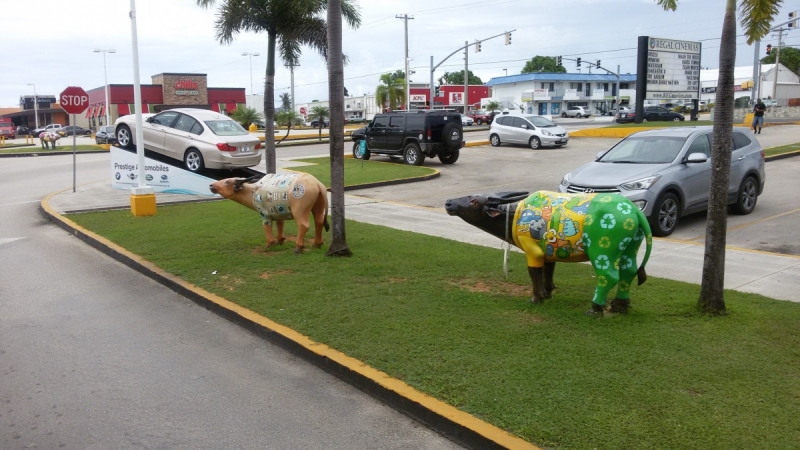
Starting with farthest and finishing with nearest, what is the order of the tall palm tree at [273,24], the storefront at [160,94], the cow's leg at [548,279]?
the storefront at [160,94], the tall palm tree at [273,24], the cow's leg at [548,279]

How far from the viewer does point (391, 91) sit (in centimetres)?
5688

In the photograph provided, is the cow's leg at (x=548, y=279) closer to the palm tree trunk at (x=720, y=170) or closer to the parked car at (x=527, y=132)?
the palm tree trunk at (x=720, y=170)

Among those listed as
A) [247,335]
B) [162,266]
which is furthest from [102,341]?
[162,266]

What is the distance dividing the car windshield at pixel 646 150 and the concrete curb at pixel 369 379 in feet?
26.1

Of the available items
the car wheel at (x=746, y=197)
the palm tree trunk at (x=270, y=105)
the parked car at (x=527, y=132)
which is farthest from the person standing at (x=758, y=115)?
the palm tree trunk at (x=270, y=105)

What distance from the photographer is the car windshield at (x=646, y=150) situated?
1199 centimetres

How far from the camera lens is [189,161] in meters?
18.3

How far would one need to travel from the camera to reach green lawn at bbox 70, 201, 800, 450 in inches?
172

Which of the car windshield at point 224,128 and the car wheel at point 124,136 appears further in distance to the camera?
the car wheel at point 124,136

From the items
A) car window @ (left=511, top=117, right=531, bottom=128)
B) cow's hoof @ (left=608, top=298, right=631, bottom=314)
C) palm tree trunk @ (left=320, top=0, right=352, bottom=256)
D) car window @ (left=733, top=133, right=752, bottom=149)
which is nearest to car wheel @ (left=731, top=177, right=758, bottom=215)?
car window @ (left=733, top=133, right=752, bottom=149)

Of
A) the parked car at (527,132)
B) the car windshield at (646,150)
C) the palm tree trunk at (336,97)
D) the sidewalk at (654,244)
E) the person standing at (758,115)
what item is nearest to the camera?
the sidewalk at (654,244)

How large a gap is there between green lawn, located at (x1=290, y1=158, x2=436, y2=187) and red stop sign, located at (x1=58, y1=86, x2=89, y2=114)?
686 cm

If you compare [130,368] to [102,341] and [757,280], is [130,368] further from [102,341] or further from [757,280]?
[757,280]

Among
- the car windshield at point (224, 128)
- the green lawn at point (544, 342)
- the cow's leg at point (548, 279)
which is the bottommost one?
the green lawn at point (544, 342)
